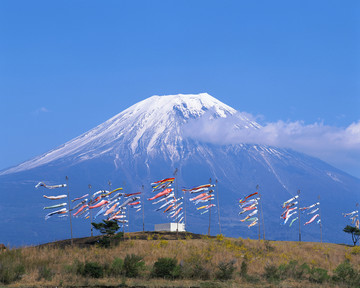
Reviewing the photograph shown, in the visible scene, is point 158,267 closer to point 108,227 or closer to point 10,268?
point 10,268

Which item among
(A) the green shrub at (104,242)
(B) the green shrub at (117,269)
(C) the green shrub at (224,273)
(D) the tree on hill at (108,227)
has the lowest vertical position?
(C) the green shrub at (224,273)

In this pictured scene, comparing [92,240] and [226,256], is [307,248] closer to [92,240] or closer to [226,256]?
[226,256]

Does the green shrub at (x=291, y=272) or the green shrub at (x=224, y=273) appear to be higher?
the green shrub at (x=224, y=273)

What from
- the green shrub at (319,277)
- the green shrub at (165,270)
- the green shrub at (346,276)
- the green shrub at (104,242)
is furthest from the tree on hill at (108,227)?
the green shrub at (346,276)

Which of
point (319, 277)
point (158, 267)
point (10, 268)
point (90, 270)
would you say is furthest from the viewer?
point (319, 277)

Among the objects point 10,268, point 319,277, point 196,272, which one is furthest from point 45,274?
point 319,277

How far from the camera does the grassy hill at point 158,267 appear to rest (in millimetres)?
29109

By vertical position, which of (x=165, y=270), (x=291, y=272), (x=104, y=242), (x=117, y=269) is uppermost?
(x=104, y=242)

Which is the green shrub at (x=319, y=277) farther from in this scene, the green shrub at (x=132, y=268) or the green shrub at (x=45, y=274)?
the green shrub at (x=45, y=274)

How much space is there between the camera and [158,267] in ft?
104

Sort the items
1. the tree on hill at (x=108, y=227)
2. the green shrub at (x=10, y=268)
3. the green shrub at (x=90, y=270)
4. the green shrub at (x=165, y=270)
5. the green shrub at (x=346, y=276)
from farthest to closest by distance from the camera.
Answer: the tree on hill at (x=108, y=227) → the green shrub at (x=165, y=270) → the green shrub at (x=346, y=276) → the green shrub at (x=90, y=270) → the green shrub at (x=10, y=268)

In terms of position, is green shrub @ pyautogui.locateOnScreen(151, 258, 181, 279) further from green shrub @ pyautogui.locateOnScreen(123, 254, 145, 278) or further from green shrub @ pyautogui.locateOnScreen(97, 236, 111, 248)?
green shrub @ pyautogui.locateOnScreen(97, 236, 111, 248)

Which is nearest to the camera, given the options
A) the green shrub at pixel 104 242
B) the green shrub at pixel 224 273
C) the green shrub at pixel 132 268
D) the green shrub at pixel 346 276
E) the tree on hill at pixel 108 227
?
the green shrub at pixel 346 276

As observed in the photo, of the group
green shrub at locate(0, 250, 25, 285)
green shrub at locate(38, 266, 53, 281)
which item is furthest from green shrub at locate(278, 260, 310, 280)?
green shrub at locate(0, 250, 25, 285)
